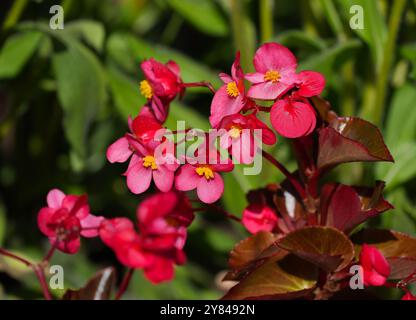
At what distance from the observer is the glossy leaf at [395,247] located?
729 mm

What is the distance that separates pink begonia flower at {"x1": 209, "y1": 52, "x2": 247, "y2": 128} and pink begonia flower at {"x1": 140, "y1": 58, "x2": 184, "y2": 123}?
65 mm

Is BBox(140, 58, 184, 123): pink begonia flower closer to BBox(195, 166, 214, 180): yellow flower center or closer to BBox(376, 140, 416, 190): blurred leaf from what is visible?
BBox(195, 166, 214, 180): yellow flower center

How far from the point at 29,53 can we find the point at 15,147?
305mm

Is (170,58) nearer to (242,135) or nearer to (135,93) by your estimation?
(135,93)

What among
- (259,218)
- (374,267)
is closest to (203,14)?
(259,218)

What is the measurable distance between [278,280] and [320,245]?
7cm

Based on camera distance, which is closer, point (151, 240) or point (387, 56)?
point (151, 240)

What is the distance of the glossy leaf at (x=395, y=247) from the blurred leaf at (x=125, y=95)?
1.41 feet

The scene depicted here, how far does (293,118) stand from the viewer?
0.66m

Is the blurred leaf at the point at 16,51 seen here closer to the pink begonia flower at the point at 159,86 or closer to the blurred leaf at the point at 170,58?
the blurred leaf at the point at 170,58

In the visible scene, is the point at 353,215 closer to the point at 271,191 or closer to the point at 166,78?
the point at 271,191

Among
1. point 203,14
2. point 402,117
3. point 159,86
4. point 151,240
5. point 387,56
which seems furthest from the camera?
point 203,14

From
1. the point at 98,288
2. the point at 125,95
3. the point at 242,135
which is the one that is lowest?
the point at 98,288
